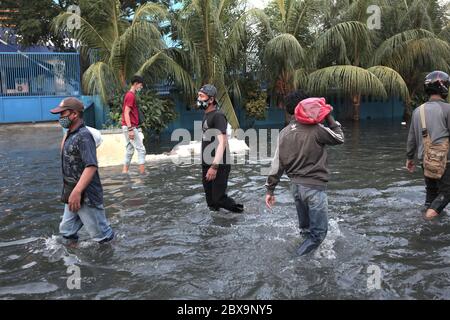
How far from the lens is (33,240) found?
548cm

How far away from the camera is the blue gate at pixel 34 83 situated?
2000cm

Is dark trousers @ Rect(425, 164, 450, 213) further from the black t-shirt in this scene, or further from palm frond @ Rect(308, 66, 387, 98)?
palm frond @ Rect(308, 66, 387, 98)

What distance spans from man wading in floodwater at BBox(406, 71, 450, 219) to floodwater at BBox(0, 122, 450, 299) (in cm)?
37

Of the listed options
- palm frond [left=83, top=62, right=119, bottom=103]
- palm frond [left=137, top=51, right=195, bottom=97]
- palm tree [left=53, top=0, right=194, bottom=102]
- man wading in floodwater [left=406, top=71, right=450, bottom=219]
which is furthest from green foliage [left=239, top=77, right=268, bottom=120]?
man wading in floodwater [left=406, top=71, right=450, bottom=219]

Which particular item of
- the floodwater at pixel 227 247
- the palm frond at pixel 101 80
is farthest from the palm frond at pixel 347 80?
the floodwater at pixel 227 247

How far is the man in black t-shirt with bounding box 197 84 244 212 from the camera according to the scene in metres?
5.93

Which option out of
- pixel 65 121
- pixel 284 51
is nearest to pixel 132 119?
pixel 65 121

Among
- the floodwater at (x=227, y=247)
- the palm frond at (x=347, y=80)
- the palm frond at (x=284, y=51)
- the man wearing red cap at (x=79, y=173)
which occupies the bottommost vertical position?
the floodwater at (x=227, y=247)

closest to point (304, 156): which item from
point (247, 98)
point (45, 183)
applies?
point (45, 183)

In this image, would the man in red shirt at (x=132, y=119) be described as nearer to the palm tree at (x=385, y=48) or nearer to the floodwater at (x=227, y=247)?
the floodwater at (x=227, y=247)

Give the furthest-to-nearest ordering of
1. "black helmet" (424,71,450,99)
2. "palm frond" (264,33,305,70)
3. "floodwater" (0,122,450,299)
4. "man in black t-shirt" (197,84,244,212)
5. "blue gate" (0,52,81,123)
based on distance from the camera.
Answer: "blue gate" (0,52,81,123), "palm frond" (264,33,305,70), "man in black t-shirt" (197,84,244,212), "black helmet" (424,71,450,99), "floodwater" (0,122,450,299)

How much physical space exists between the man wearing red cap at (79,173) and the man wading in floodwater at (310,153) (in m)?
1.86

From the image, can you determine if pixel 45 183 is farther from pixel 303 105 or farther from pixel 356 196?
pixel 303 105
